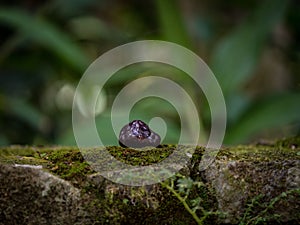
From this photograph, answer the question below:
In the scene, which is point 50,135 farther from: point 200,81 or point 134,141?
point 134,141

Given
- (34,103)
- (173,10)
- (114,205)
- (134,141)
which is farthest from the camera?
(34,103)

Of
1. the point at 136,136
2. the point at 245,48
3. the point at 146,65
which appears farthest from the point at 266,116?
the point at 136,136

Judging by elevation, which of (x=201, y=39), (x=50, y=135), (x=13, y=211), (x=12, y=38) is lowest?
(x=13, y=211)

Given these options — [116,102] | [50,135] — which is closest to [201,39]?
[116,102]

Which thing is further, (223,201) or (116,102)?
(116,102)

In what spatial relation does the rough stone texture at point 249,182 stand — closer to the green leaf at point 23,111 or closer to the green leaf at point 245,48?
the green leaf at point 245,48

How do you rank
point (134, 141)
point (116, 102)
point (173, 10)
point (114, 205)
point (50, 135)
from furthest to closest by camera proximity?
point (50, 135) → point (116, 102) → point (173, 10) → point (134, 141) → point (114, 205)

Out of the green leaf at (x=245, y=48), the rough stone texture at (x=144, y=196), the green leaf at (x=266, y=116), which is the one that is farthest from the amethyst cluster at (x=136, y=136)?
the green leaf at (x=245, y=48)
